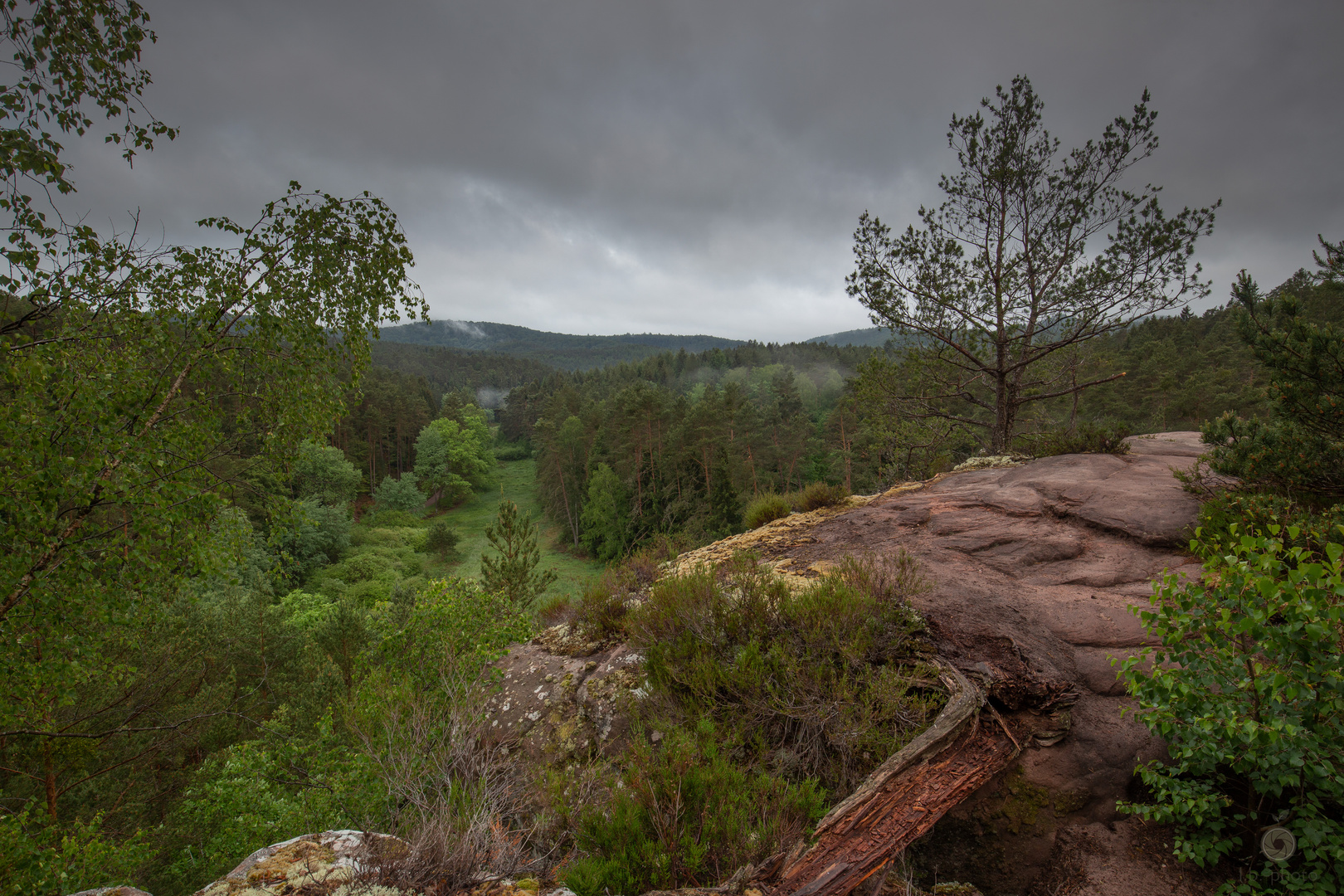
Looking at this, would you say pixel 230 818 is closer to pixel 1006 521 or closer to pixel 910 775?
pixel 910 775

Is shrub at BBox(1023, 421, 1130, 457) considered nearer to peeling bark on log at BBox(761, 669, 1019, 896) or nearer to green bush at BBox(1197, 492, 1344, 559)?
green bush at BBox(1197, 492, 1344, 559)

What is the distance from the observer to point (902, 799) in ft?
10.3

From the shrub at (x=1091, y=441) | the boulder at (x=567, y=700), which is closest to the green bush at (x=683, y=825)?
the boulder at (x=567, y=700)

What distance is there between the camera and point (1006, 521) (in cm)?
733

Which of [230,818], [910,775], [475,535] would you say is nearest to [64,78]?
[910,775]

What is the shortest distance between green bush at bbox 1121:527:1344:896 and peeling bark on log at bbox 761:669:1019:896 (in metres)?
0.82

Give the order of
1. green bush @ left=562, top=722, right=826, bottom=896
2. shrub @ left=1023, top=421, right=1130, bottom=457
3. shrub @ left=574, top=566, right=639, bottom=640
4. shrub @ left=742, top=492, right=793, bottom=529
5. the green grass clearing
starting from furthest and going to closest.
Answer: the green grass clearing → shrub @ left=742, top=492, right=793, bottom=529 → shrub @ left=1023, top=421, right=1130, bottom=457 → shrub @ left=574, top=566, right=639, bottom=640 → green bush @ left=562, top=722, right=826, bottom=896

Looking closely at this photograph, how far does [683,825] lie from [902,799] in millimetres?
1394

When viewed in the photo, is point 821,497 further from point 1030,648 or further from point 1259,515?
point 1030,648

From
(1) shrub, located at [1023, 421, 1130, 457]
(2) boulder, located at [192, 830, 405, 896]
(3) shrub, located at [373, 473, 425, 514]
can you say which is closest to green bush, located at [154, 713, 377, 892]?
(2) boulder, located at [192, 830, 405, 896]

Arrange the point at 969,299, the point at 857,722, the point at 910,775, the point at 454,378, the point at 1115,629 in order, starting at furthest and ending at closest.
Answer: the point at 454,378, the point at 969,299, the point at 1115,629, the point at 857,722, the point at 910,775

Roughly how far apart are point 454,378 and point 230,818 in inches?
5206

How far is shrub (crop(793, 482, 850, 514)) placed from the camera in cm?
1040

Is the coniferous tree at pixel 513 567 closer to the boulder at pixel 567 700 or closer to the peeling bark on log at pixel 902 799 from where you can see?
the boulder at pixel 567 700
